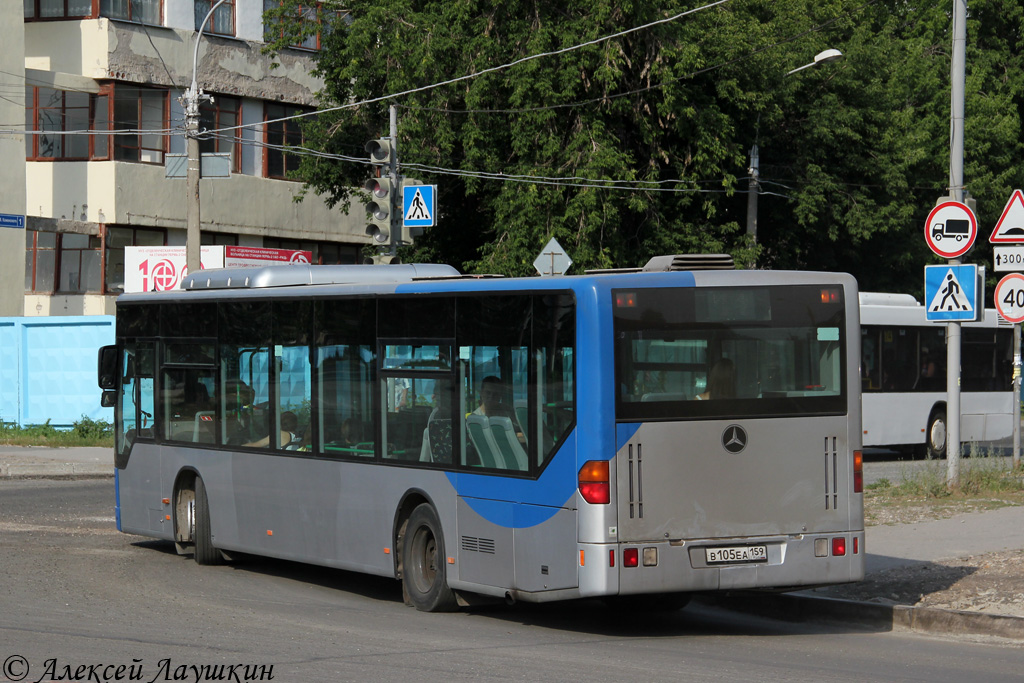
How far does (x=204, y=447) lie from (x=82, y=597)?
277cm

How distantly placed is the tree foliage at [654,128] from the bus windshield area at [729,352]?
66.9 ft

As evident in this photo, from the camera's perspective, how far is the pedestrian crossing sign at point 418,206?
72.4 ft

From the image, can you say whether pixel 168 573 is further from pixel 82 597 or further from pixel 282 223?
pixel 282 223

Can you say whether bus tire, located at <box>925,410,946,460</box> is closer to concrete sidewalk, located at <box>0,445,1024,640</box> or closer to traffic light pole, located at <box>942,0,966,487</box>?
traffic light pole, located at <box>942,0,966,487</box>

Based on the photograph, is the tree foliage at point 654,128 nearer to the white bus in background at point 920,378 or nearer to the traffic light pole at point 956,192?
the white bus in background at point 920,378

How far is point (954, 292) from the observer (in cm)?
1627

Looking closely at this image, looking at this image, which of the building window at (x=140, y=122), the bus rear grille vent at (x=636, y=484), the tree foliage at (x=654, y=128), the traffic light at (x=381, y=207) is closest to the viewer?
the bus rear grille vent at (x=636, y=484)

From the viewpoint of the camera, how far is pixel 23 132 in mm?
35281

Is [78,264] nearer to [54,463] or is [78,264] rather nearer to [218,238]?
[218,238]

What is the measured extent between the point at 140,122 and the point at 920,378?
21195 mm

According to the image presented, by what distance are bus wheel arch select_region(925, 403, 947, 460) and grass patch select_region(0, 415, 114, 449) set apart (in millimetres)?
15851

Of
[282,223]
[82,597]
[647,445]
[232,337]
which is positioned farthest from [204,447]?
[282,223]

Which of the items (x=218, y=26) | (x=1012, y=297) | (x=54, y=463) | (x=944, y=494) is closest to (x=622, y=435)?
(x=944, y=494)

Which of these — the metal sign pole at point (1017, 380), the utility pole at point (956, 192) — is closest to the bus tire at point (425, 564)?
the utility pole at point (956, 192)
